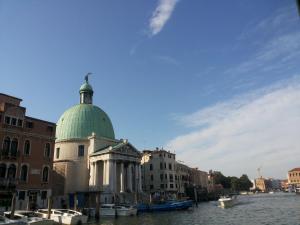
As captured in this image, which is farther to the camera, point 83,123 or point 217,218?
point 83,123

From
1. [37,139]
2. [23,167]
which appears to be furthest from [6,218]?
[37,139]

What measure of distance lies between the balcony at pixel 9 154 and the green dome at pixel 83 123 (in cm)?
2275

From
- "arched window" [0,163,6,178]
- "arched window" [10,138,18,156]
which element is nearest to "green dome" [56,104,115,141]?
"arched window" [10,138,18,156]

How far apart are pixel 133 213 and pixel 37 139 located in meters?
17.4

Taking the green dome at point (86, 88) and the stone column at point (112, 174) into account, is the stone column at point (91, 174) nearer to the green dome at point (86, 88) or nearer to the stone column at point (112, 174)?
the stone column at point (112, 174)

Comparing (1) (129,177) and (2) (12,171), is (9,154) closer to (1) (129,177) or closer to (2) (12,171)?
(2) (12,171)

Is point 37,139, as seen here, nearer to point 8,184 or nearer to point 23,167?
point 23,167

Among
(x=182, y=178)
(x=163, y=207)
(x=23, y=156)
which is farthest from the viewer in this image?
(x=182, y=178)

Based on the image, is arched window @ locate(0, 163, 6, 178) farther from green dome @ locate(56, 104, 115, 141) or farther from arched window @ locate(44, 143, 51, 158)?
green dome @ locate(56, 104, 115, 141)

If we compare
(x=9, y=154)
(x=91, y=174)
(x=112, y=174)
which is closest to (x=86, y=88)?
(x=91, y=174)

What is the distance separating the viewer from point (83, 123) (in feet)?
219

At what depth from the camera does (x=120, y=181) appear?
199 feet

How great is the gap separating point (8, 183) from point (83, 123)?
28324 millimetres

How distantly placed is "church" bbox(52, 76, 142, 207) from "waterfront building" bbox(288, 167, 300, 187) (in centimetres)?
12653
